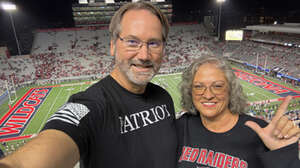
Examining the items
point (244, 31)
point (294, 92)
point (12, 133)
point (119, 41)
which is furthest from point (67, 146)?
point (244, 31)

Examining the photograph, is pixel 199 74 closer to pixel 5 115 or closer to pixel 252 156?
pixel 252 156

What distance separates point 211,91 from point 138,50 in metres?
1.35

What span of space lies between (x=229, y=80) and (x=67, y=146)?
2.41 m

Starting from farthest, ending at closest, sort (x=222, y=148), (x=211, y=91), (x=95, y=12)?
(x=95, y=12)
(x=211, y=91)
(x=222, y=148)

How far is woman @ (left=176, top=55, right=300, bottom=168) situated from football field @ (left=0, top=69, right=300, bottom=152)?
40.3 ft

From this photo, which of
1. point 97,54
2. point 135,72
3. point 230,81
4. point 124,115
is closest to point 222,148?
point 230,81

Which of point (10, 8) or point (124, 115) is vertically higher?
point (10, 8)

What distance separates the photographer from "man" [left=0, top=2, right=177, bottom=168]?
4.70 feet

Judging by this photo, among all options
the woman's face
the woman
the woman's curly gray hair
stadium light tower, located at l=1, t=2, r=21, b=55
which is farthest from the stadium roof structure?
stadium light tower, located at l=1, t=2, r=21, b=55

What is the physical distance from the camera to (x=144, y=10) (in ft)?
6.34

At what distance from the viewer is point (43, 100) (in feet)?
68.0

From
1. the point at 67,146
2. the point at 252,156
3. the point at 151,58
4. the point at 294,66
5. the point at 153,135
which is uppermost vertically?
the point at 151,58

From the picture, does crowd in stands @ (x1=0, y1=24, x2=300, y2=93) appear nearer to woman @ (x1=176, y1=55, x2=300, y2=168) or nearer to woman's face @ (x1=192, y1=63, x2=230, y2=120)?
woman @ (x1=176, y1=55, x2=300, y2=168)

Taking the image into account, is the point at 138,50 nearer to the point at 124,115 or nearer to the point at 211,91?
the point at 124,115
